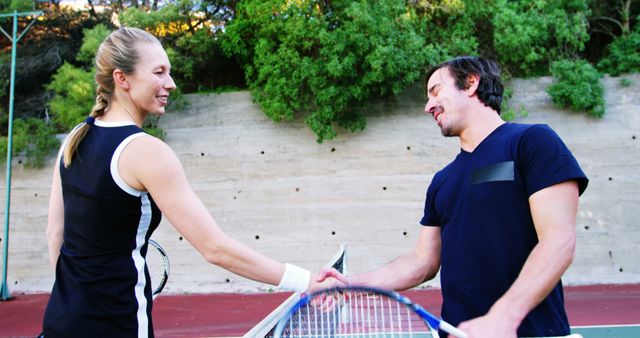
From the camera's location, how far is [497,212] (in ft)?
7.32

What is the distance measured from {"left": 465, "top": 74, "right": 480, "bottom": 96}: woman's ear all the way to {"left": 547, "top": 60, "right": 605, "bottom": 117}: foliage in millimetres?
9721

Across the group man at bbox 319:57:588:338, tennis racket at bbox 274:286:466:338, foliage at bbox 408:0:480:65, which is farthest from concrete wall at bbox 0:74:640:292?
tennis racket at bbox 274:286:466:338

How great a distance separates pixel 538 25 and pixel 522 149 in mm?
10542

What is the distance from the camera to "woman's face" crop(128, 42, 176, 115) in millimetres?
2205

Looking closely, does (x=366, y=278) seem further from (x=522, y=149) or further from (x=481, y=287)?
(x=522, y=149)

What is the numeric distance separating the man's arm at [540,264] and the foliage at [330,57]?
9.19 m

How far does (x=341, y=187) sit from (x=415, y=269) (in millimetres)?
9198

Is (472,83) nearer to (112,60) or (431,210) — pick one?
(431,210)

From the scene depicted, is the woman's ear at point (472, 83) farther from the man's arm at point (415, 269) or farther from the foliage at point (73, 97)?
the foliage at point (73, 97)

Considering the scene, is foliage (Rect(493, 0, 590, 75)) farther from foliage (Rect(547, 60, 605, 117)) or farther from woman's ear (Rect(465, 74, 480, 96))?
woman's ear (Rect(465, 74, 480, 96))

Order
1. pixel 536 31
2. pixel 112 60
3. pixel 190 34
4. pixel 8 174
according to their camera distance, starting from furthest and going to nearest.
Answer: pixel 190 34 → pixel 536 31 → pixel 8 174 → pixel 112 60

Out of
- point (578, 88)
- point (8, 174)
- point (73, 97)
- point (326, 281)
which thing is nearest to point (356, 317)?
point (326, 281)

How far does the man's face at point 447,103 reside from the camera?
8.56ft

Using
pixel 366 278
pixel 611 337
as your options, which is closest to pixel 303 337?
pixel 366 278
